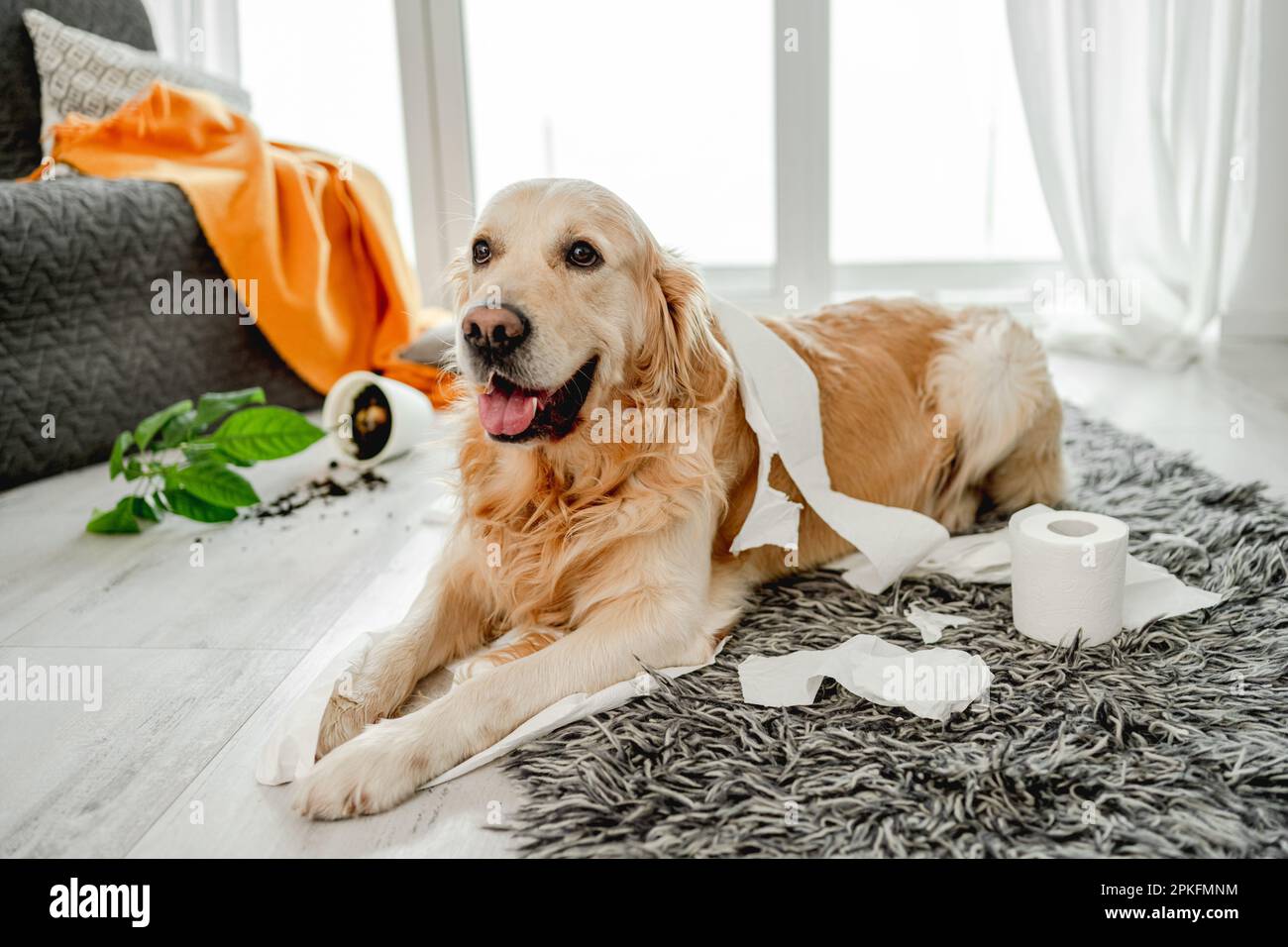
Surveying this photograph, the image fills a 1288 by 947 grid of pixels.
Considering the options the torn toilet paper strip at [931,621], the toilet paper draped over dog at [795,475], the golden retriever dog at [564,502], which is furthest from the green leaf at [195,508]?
the torn toilet paper strip at [931,621]

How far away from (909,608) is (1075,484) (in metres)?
0.91

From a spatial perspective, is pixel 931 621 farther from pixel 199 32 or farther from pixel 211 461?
pixel 199 32

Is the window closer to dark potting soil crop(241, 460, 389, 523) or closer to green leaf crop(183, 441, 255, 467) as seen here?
dark potting soil crop(241, 460, 389, 523)

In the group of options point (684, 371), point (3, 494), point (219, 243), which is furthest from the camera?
point (219, 243)

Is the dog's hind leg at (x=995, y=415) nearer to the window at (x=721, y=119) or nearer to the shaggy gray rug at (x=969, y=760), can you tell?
the shaggy gray rug at (x=969, y=760)

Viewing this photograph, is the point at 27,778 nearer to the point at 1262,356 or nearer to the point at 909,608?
the point at 909,608

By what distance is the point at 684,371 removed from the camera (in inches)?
68.9

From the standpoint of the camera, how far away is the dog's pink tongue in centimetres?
159

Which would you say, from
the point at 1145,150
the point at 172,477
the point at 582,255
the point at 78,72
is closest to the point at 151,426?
the point at 172,477

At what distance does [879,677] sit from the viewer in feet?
5.06

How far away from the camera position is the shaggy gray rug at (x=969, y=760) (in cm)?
119

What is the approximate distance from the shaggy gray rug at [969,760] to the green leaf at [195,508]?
49.3 inches
